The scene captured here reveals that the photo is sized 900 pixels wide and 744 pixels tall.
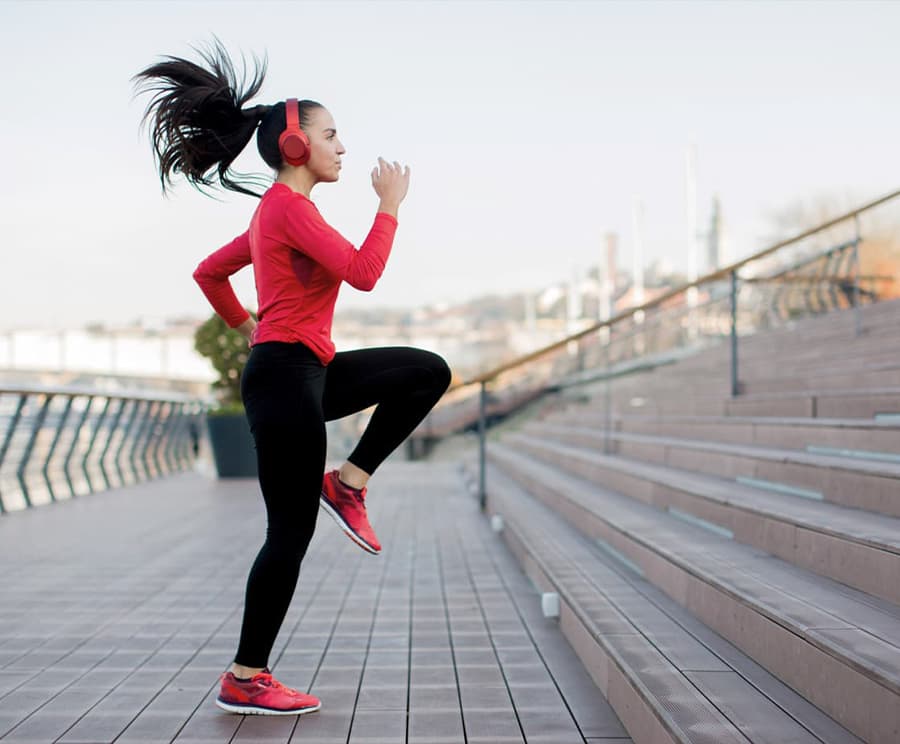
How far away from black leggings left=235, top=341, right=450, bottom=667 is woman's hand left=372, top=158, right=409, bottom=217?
430 mm

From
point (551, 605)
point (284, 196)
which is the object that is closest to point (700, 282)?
point (551, 605)

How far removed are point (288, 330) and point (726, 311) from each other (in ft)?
23.7

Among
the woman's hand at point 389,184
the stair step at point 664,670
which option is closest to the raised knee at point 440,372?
the woman's hand at point 389,184

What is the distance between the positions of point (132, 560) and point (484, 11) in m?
5.60

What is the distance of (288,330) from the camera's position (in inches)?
93.8

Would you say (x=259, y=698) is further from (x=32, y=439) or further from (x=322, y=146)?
(x=32, y=439)

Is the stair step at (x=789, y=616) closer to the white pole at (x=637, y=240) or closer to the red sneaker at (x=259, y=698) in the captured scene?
the red sneaker at (x=259, y=698)

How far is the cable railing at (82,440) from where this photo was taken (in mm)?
8367

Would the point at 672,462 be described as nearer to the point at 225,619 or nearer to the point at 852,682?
the point at 225,619

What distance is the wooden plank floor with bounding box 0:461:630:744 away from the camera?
2.51m

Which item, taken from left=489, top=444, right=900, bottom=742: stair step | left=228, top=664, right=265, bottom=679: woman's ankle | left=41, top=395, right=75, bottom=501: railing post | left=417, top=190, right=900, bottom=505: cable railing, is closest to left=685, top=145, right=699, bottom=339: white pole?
left=417, top=190, right=900, bottom=505: cable railing

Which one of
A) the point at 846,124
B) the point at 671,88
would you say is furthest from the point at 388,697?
the point at 846,124

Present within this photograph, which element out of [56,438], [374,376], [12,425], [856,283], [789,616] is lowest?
[789,616]

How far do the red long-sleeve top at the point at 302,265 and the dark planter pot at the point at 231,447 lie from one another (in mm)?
8475
